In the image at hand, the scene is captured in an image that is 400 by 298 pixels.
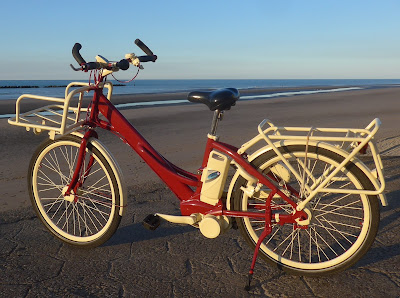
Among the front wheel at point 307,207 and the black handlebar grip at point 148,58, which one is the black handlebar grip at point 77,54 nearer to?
the black handlebar grip at point 148,58

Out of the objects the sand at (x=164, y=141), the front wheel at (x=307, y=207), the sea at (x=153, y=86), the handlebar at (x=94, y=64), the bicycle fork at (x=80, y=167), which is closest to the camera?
the front wheel at (x=307, y=207)

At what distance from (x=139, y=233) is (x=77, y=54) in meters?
1.72

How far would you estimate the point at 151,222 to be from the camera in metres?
3.51

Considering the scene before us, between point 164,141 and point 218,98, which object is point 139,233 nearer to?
point 218,98

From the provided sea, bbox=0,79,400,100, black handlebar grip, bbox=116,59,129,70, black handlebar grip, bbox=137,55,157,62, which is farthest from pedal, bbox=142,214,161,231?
sea, bbox=0,79,400,100

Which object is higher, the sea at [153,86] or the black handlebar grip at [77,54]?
the black handlebar grip at [77,54]

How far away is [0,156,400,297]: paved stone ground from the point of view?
3014mm

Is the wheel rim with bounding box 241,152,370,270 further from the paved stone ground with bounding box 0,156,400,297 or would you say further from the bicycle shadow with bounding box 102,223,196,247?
the bicycle shadow with bounding box 102,223,196,247

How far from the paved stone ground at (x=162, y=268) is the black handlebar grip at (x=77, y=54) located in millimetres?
1596

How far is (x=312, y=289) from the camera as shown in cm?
304

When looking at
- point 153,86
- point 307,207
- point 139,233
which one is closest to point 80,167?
point 139,233

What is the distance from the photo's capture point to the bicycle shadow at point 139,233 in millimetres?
3904

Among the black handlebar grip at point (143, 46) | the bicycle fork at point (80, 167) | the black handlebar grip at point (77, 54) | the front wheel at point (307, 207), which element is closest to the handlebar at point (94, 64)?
the black handlebar grip at point (77, 54)

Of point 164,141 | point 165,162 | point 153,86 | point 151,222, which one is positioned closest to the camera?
point 151,222
